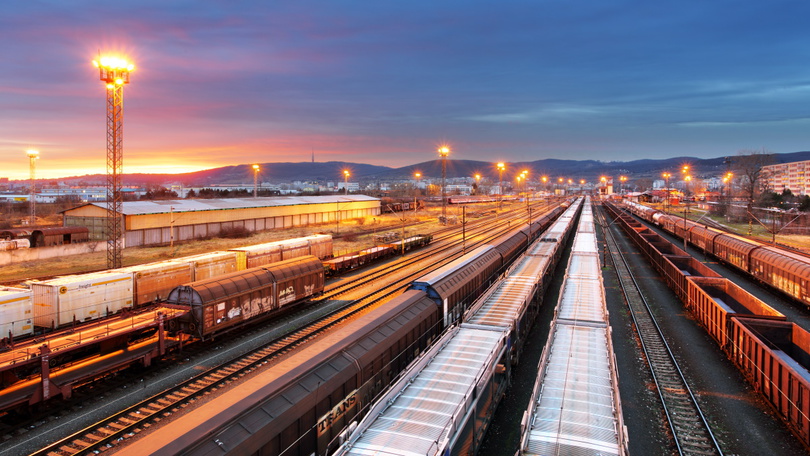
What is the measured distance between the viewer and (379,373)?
48.0ft

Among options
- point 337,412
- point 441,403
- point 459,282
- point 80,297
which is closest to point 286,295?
point 80,297

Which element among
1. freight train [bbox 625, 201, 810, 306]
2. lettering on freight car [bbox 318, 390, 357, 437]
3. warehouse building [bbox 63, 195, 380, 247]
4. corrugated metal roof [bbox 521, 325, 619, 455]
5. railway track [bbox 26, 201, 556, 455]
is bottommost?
railway track [bbox 26, 201, 556, 455]

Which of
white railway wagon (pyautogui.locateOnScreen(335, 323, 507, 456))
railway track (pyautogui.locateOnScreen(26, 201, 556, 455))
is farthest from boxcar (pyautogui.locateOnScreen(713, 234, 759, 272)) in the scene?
railway track (pyautogui.locateOnScreen(26, 201, 556, 455))

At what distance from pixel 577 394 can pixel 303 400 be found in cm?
774

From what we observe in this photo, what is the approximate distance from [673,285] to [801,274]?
7.50 meters

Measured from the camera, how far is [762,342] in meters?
A: 17.1

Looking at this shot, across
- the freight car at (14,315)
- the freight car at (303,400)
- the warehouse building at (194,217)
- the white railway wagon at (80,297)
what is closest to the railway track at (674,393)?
the freight car at (303,400)

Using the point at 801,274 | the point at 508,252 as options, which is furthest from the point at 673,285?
the point at 508,252

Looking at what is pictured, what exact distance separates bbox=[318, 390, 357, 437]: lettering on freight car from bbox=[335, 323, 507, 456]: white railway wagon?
161 centimetres

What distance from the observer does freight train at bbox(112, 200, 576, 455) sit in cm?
898

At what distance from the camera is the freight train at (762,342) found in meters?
14.0

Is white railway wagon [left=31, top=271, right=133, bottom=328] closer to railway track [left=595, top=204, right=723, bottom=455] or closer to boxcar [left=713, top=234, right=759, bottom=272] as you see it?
railway track [left=595, top=204, right=723, bottom=455]

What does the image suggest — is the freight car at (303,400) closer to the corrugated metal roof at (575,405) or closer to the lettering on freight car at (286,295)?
the corrugated metal roof at (575,405)

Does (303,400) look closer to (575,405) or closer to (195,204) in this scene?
(575,405)
